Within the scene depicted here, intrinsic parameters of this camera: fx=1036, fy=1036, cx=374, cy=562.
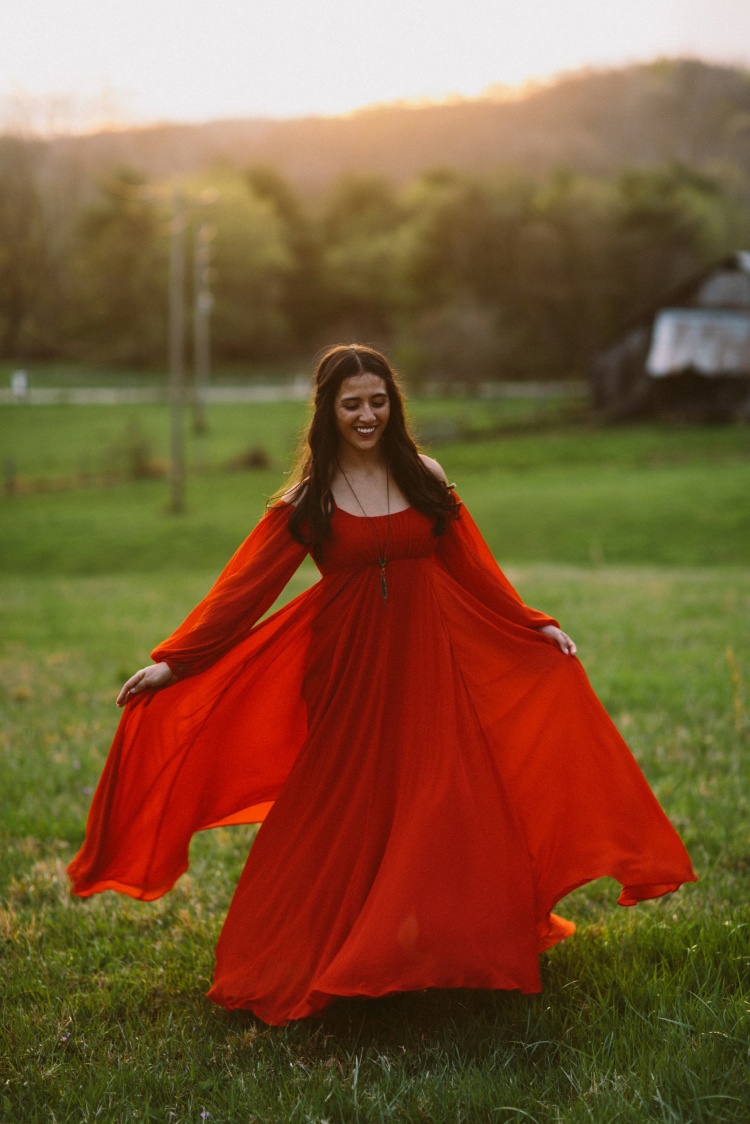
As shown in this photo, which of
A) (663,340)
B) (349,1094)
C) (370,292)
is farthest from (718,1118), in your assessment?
(370,292)

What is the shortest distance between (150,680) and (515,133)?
154 meters

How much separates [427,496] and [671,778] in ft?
9.90

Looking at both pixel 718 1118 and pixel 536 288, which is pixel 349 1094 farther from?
pixel 536 288

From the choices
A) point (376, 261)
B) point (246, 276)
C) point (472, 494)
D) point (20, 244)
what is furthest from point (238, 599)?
point (376, 261)

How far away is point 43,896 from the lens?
4.84 m

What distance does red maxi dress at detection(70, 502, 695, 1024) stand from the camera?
11.2 feet

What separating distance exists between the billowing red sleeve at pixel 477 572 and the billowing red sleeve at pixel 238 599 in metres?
0.60

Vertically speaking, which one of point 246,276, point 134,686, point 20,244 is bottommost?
point 134,686

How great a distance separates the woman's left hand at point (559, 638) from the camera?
4.09 meters

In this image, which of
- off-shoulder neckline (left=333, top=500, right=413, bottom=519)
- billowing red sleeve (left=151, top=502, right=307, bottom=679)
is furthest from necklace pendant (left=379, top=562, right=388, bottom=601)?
billowing red sleeve (left=151, top=502, right=307, bottom=679)

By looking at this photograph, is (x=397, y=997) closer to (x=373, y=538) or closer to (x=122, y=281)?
(x=373, y=538)

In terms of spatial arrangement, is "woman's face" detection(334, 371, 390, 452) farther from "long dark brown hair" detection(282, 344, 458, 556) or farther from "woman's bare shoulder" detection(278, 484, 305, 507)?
"woman's bare shoulder" detection(278, 484, 305, 507)

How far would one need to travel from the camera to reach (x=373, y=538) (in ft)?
12.6

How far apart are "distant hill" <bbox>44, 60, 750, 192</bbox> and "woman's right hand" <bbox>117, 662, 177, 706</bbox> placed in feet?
348
